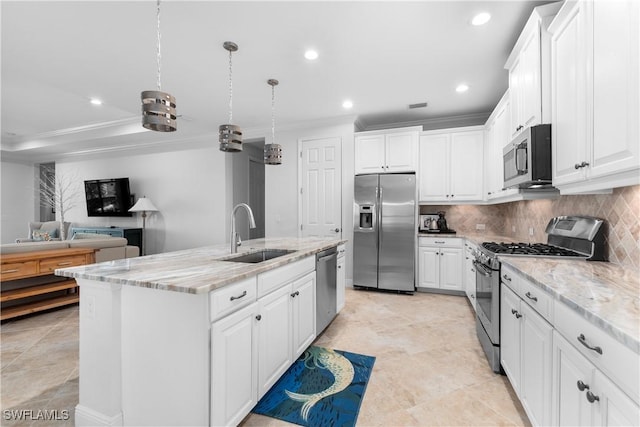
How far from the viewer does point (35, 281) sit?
3.48 metres

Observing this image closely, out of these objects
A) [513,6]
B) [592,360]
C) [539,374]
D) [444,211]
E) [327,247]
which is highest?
[513,6]

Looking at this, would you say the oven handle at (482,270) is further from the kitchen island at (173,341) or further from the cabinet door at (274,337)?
the kitchen island at (173,341)

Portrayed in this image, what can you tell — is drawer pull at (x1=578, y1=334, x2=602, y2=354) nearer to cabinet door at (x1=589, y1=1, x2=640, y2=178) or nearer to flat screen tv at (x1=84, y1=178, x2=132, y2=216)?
cabinet door at (x1=589, y1=1, x2=640, y2=178)

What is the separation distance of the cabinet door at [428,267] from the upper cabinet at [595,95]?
2.44 m

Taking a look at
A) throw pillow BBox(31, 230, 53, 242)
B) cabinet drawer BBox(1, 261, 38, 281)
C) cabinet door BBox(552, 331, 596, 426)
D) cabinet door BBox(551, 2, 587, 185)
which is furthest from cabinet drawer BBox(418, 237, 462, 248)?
throw pillow BBox(31, 230, 53, 242)

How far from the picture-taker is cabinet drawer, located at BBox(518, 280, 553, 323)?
1.31 m

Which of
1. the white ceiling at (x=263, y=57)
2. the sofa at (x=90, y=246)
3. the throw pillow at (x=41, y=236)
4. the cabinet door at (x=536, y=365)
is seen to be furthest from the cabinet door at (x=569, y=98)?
the throw pillow at (x=41, y=236)

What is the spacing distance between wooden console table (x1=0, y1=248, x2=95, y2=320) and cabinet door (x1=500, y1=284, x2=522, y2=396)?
4.71 metres

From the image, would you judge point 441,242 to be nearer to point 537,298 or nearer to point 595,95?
point 537,298

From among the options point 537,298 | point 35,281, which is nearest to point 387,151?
point 537,298

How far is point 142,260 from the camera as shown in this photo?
6.27ft

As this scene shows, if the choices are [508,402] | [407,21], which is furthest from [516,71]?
[508,402]

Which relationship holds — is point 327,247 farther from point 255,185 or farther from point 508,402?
point 255,185

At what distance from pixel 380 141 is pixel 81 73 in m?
3.94
